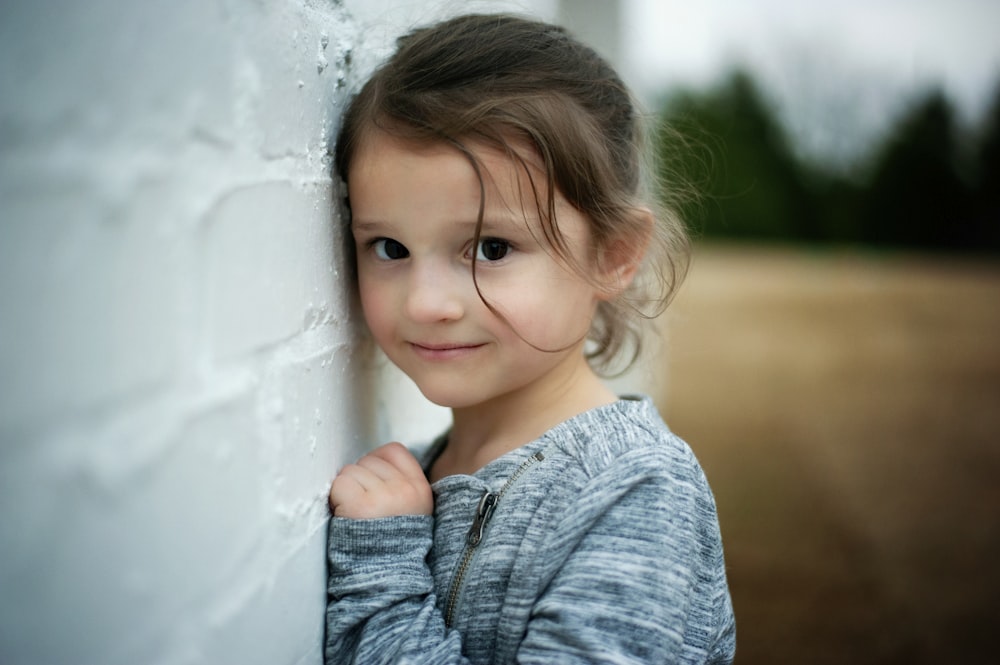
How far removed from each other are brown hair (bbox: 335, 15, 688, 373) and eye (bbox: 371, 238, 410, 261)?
0.40 ft

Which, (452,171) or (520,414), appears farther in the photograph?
(520,414)

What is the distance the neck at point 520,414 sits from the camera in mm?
1378

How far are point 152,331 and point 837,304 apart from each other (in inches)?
433

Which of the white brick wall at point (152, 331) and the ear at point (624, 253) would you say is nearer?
the white brick wall at point (152, 331)

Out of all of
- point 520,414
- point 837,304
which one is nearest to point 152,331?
point 520,414

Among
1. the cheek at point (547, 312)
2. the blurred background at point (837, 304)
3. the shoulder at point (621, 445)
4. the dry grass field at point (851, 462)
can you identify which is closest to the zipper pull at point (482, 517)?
the shoulder at point (621, 445)

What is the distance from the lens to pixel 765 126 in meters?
14.1

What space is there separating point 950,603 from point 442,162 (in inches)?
124

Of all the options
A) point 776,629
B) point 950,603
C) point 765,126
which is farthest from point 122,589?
point 765,126

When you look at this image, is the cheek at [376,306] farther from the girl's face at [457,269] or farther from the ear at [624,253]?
the ear at [624,253]

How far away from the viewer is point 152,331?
67 centimetres

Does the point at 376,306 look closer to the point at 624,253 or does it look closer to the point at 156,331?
the point at 624,253

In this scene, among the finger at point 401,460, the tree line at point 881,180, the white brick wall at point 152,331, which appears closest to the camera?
the white brick wall at point 152,331

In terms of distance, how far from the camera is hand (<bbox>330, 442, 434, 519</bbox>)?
121 cm
